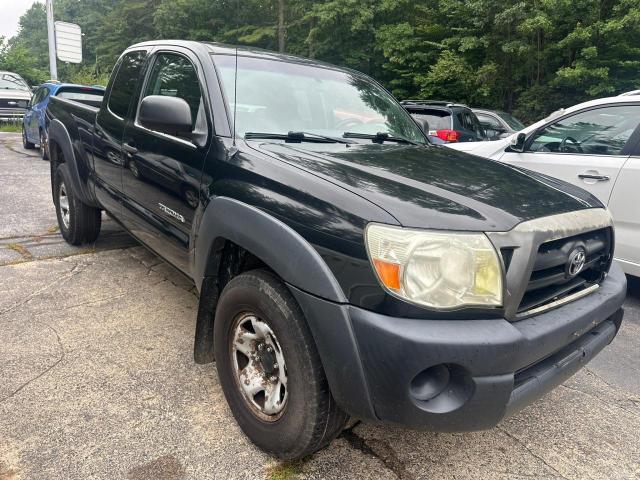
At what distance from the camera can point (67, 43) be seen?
17891mm

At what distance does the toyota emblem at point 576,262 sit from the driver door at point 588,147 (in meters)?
2.36

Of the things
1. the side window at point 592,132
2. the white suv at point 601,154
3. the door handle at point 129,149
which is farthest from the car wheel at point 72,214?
the side window at point 592,132

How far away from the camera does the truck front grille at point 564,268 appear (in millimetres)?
1927

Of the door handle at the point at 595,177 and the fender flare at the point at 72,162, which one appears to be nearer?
the door handle at the point at 595,177

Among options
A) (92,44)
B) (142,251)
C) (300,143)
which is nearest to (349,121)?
(300,143)

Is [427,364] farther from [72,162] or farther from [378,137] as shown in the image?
[72,162]

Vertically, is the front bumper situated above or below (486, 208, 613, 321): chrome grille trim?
below

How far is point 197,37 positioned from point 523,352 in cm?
3368

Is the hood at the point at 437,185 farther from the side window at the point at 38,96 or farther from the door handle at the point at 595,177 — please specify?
the side window at the point at 38,96

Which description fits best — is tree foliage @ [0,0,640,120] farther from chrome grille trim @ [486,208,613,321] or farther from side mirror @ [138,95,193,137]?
side mirror @ [138,95,193,137]

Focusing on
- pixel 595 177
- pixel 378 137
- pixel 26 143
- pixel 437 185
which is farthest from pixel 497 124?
pixel 26 143

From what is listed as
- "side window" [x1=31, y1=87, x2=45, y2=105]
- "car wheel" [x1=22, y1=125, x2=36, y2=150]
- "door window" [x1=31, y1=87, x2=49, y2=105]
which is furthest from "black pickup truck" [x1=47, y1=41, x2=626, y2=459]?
"car wheel" [x1=22, y1=125, x2=36, y2=150]

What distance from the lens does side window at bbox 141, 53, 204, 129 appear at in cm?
278

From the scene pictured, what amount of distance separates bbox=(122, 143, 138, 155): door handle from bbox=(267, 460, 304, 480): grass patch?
84.5 inches
